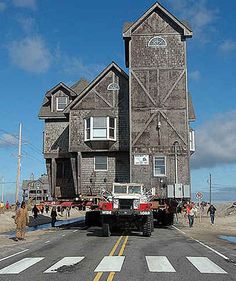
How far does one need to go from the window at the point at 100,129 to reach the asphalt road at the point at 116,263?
51.5 feet

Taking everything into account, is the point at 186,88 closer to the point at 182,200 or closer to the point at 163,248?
the point at 182,200

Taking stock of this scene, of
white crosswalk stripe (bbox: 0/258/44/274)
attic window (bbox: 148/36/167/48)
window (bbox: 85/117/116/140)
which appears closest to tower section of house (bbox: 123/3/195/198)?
attic window (bbox: 148/36/167/48)

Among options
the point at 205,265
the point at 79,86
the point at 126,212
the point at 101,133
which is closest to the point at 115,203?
the point at 126,212

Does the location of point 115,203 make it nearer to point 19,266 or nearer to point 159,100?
point 19,266

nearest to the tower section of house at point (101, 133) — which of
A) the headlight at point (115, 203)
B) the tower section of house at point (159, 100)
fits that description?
the tower section of house at point (159, 100)

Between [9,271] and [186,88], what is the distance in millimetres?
23764

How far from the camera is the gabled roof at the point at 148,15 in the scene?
33.1 metres

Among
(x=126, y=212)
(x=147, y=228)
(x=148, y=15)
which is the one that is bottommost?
(x=147, y=228)

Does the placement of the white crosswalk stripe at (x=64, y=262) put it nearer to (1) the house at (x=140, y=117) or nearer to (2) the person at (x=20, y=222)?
(2) the person at (x=20, y=222)

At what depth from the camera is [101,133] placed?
33031mm

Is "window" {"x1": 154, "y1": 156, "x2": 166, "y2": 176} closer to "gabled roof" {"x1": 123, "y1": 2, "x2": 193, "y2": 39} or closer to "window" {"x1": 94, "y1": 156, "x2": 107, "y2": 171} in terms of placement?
"window" {"x1": 94, "y1": 156, "x2": 107, "y2": 171}

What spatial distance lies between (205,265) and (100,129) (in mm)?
21433

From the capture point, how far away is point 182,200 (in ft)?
98.7

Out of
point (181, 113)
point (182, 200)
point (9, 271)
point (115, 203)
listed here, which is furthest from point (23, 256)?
point (181, 113)
